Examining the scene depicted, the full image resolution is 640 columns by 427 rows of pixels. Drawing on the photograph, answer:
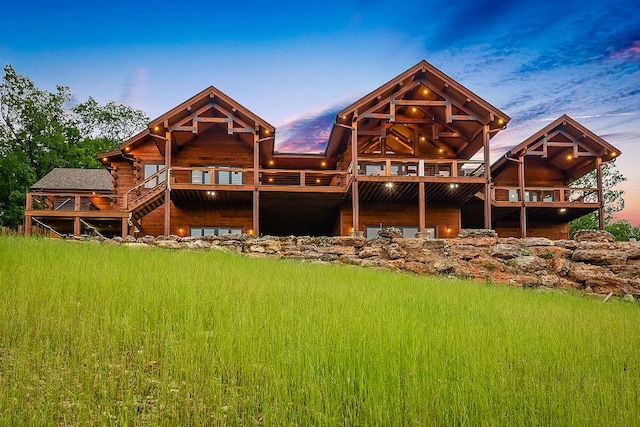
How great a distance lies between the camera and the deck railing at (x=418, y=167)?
2190cm

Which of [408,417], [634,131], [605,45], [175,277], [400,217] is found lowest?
[408,417]

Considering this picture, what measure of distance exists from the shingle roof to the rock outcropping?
55.1 ft

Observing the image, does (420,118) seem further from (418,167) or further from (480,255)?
(480,255)

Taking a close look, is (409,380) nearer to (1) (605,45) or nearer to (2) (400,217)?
(2) (400,217)

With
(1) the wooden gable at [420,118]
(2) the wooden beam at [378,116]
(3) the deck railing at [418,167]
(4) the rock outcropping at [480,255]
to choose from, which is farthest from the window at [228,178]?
(2) the wooden beam at [378,116]

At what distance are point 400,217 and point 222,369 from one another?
2065 cm

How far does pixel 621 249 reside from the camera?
17.1 meters

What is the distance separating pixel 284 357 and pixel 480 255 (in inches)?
500

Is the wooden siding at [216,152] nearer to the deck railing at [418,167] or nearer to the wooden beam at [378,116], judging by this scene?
the deck railing at [418,167]

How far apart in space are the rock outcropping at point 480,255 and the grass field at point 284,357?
639 centimetres

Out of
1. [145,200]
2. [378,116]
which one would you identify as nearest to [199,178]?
[145,200]

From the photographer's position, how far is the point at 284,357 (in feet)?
17.5

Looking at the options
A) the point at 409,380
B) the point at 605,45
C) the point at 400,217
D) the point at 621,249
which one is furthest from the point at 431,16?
the point at 409,380

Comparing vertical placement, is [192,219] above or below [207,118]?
below
